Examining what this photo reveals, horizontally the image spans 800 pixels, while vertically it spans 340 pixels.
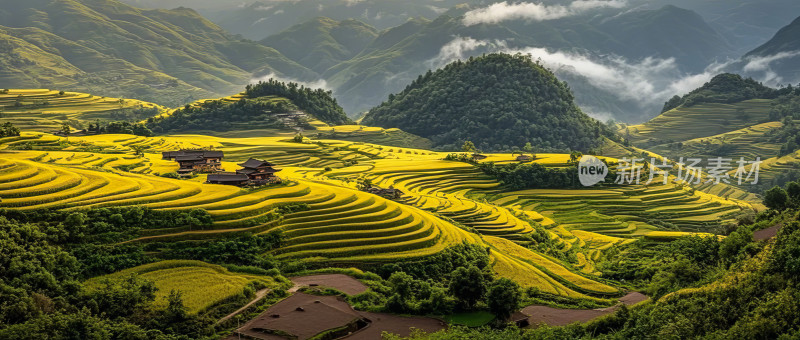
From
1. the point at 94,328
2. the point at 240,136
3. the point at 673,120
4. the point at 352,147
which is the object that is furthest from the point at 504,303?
the point at 673,120

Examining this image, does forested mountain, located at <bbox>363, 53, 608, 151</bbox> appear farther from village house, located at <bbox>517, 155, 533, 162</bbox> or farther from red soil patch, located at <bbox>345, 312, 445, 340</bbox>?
red soil patch, located at <bbox>345, 312, 445, 340</bbox>

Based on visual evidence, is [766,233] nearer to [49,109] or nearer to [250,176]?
[250,176]

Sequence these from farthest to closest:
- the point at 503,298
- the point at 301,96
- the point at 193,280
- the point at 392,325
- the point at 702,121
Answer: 1. the point at 702,121
2. the point at 301,96
3. the point at 193,280
4. the point at 503,298
5. the point at 392,325

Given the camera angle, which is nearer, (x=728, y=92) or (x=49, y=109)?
(x=49, y=109)

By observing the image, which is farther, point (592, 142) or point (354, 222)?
point (592, 142)

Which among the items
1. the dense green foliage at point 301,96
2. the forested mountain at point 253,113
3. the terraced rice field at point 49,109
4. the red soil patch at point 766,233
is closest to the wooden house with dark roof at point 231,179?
the red soil patch at point 766,233

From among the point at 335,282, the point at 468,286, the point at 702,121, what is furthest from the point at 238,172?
the point at 702,121

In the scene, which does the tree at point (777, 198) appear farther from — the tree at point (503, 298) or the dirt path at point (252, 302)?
the dirt path at point (252, 302)

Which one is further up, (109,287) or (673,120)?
(673,120)

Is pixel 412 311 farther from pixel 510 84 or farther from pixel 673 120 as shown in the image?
pixel 673 120
